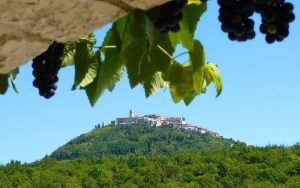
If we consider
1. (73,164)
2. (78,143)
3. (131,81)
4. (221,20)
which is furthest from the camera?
(78,143)

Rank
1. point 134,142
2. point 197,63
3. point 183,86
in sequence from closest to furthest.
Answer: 1. point 197,63
2. point 183,86
3. point 134,142

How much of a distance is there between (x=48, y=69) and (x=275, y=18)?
588 mm

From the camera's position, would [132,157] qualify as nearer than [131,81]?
No

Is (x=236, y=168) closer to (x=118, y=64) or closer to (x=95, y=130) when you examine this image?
(x=118, y=64)

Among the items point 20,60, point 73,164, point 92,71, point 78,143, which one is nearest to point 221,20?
point 20,60

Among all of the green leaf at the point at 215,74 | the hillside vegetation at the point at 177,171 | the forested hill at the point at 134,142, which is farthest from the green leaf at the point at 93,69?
the forested hill at the point at 134,142

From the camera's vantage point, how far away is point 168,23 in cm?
111

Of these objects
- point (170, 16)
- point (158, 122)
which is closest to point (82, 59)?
point (170, 16)

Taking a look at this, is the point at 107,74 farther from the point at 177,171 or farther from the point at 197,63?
the point at 177,171

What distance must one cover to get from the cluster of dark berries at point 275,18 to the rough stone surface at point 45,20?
190 mm

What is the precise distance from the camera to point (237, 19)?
3.71 ft

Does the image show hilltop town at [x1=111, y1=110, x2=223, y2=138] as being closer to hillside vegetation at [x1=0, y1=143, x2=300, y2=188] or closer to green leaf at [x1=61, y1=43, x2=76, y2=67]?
hillside vegetation at [x1=0, y1=143, x2=300, y2=188]

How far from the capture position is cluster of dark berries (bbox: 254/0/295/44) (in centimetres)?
112

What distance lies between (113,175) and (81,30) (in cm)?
3211
